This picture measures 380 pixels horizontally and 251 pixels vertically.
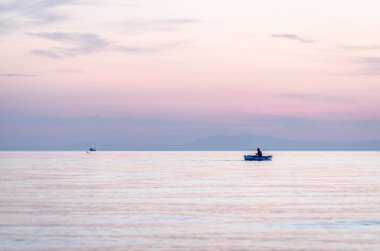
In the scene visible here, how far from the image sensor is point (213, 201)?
54.9m

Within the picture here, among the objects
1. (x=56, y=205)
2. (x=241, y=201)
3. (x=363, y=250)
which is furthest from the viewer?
(x=241, y=201)

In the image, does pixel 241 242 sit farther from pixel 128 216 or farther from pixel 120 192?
pixel 120 192

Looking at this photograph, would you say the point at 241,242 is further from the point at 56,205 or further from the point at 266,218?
the point at 56,205

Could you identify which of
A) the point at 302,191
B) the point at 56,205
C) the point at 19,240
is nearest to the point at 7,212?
the point at 56,205

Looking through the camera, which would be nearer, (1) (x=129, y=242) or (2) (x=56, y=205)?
(1) (x=129, y=242)

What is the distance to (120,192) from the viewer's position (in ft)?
212

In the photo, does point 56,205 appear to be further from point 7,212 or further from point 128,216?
point 128,216

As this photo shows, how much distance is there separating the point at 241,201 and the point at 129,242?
22202mm

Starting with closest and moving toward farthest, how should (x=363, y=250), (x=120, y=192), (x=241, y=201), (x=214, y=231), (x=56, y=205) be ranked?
1. (x=363, y=250)
2. (x=214, y=231)
3. (x=56, y=205)
4. (x=241, y=201)
5. (x=120, y=192)

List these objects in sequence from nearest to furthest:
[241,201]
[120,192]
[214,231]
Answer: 1. [214,231]
2. [241,201]
3. [120,192]

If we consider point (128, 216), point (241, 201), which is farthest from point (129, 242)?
point (241, 201)

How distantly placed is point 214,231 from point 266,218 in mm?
6868

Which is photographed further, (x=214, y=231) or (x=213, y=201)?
(x=213, y=201)

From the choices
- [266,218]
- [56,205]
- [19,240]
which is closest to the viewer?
[19,240]
